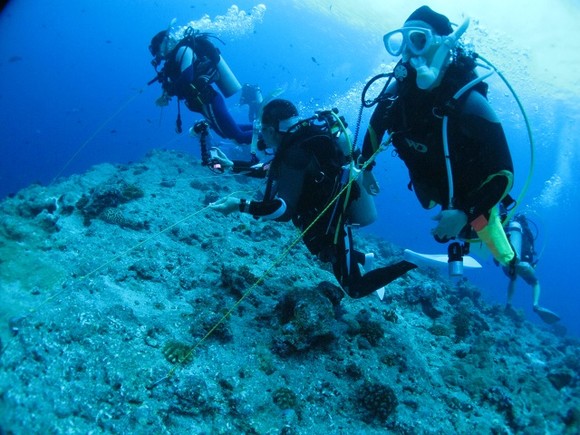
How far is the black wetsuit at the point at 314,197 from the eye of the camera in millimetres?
4742

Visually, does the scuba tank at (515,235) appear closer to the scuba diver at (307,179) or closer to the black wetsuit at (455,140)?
the scuba diver at (307,179)

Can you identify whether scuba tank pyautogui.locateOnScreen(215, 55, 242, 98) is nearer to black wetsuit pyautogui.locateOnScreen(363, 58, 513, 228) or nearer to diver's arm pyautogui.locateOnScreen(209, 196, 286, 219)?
diver's arm pyautogui.locateOnScreen(209, 196, 286, 219)

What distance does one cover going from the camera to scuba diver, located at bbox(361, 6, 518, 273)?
3.43m

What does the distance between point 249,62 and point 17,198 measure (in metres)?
154

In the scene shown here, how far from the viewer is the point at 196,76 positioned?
8633mm

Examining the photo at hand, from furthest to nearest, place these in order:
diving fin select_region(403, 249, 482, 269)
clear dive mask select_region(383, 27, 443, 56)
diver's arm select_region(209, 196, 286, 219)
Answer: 1. diving fin select_region(403, 249, 482, 269)
2. diver's arm select_region(209, 196, 286, 219)
3. clear dive mask select_region(383, 27, 443, 56)

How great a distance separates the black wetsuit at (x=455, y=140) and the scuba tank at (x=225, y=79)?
5999 millimetres

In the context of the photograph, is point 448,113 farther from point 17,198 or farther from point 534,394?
point 17,198

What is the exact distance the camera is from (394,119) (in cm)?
425

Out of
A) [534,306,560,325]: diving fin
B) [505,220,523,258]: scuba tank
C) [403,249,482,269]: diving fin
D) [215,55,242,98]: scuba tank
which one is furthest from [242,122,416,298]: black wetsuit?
[534,306,560,325]: diving fin

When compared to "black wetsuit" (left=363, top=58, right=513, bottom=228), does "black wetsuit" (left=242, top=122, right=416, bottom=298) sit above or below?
below

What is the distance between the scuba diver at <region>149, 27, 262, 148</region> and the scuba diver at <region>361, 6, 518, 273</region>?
5434 millimetres

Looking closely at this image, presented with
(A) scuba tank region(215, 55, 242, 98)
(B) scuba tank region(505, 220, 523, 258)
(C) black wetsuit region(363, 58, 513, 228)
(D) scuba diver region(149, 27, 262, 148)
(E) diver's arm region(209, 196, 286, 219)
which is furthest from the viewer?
(A) scuba tank region(215, 55, 242, 98)

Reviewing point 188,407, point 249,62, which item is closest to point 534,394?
point 188,407
